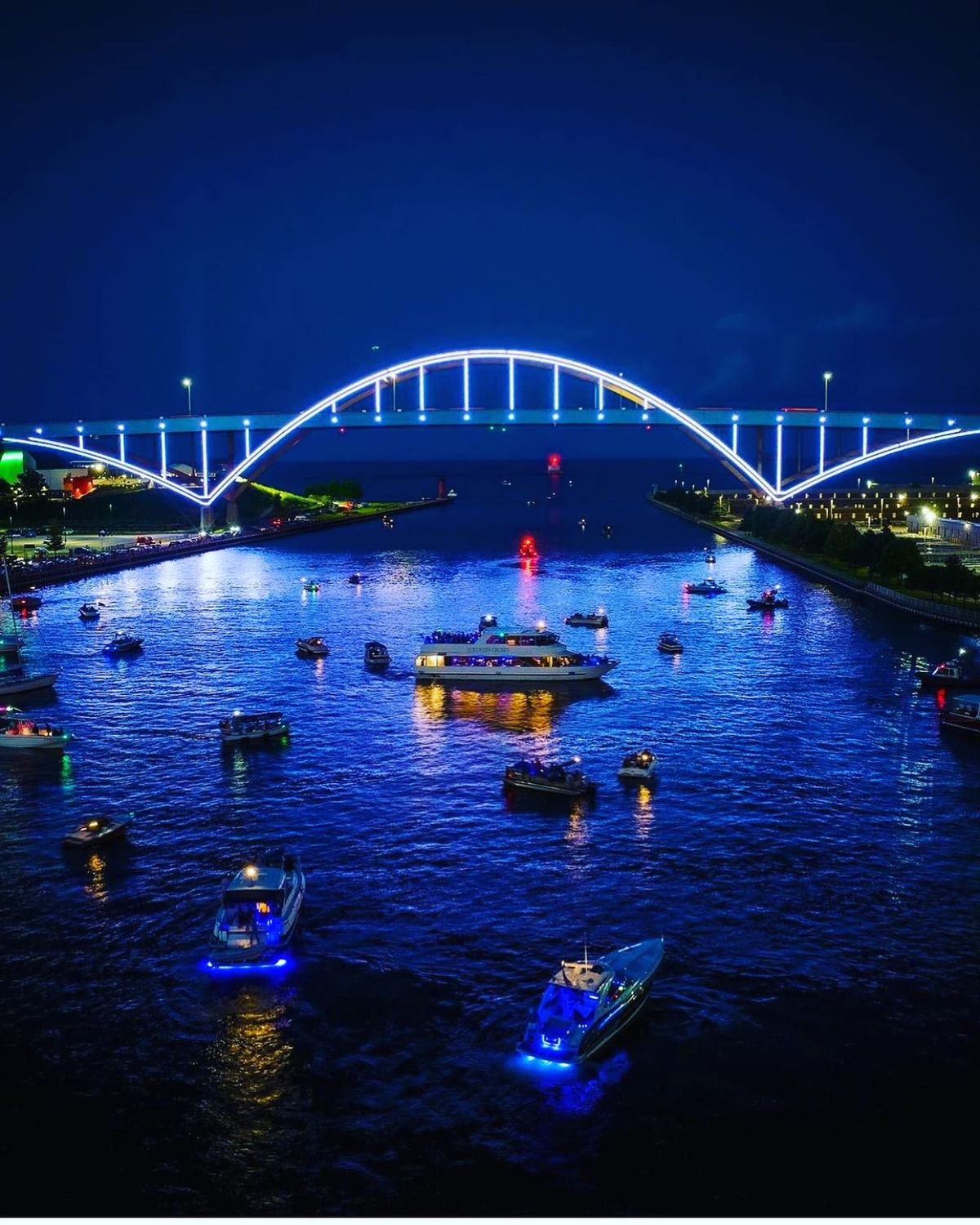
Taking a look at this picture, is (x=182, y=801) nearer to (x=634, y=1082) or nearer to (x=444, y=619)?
(x=634, y=1082)

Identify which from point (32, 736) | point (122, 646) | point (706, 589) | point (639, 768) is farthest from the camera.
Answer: point (706, 589)

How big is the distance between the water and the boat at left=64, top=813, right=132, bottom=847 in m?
0.38

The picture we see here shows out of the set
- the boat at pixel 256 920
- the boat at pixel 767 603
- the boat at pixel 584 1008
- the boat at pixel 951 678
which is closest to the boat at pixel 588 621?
the boat at pixel 767 603

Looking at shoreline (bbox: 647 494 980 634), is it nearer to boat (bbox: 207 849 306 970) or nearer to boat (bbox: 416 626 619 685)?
boat (bbox: 416 626 619 685)

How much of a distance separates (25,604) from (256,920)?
1252 inches

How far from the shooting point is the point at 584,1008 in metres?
12.0

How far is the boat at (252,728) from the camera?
23.5 meters

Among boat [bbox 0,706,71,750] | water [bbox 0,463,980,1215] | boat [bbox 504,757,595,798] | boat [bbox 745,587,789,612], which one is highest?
boat [bbox 745,587,789,612]

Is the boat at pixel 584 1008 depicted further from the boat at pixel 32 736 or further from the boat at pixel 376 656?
the boat at pixel 376 656

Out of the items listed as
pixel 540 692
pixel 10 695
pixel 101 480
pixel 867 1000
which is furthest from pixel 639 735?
pixel 101 480

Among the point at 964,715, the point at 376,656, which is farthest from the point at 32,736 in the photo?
the point at 964,715

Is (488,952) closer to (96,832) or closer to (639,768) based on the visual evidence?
(96,832)

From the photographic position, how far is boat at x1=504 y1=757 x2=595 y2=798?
65.1 feet

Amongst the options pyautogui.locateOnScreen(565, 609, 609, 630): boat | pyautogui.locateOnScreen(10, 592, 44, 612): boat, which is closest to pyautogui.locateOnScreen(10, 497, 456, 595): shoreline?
pyautogui.locateOnScreen(10, 592, 44, 612): boat
